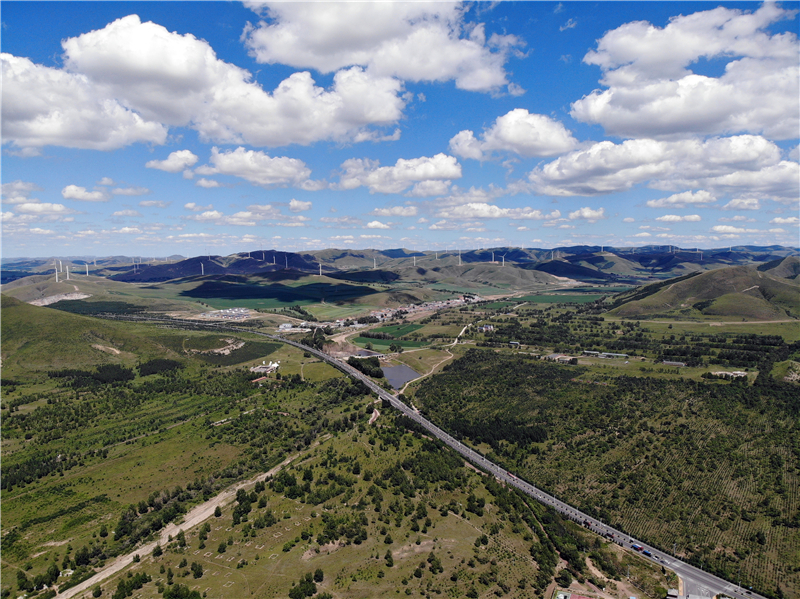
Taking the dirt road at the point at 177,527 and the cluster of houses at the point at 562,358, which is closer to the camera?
the dirt road at the point at 177,527

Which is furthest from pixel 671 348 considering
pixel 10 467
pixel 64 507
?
pixel 10 467

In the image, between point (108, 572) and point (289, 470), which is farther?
point (289, 470)

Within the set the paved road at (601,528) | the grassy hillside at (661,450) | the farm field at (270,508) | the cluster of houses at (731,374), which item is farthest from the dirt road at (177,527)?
the cluster of houses at (731,374)

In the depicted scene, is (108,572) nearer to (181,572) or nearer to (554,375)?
(181,572)

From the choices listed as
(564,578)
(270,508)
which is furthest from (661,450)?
(270,508)

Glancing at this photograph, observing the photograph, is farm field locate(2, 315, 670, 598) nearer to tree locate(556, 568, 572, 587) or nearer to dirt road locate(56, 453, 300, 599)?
tree locate(556, 568, 572, 587)

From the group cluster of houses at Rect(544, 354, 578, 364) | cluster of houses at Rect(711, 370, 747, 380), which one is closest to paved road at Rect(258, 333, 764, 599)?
cluster of houses at Rect(544, 354, 578, 364)

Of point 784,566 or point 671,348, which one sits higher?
point 671,348

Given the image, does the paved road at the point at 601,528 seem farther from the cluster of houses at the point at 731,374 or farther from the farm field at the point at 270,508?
the cluster of houses at the point at 731,374
